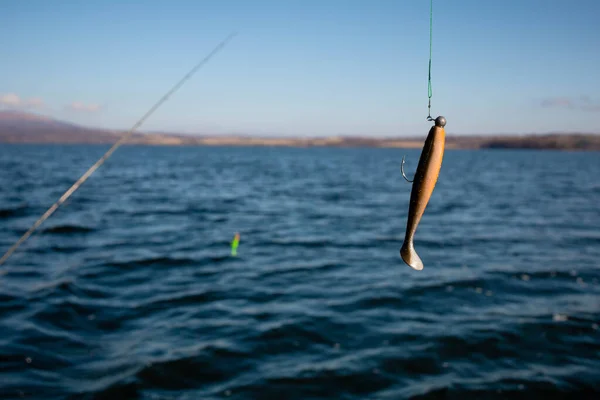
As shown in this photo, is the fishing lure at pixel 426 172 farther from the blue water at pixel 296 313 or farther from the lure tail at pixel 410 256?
the blue water at pixel 296 313

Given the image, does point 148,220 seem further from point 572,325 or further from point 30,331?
point 572,325

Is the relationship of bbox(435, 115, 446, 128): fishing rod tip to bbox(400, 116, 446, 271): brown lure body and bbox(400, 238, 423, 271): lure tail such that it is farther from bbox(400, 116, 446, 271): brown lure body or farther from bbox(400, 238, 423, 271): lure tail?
bbox(400, 238, 423, 271): lure tail

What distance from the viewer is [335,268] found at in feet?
45.2

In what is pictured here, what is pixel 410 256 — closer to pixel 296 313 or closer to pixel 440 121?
pixel 440 121

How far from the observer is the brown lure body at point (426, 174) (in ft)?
7.27

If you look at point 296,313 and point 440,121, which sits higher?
point 440,121

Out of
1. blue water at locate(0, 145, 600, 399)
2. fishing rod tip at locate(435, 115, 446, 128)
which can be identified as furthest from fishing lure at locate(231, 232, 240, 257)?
fishing rod tip at locate(435, 115, 446, 128)

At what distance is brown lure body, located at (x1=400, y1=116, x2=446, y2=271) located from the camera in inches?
87.3

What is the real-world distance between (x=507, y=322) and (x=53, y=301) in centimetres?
975

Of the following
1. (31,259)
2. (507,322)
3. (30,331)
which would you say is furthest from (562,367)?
(31,259)

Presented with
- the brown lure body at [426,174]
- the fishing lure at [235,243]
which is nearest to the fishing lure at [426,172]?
the brown lure body at [426,174]

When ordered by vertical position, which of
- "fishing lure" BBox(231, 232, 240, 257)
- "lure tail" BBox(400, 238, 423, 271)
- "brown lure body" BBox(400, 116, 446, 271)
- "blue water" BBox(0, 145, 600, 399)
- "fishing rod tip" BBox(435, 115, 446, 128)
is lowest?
"blue water" BBox(0, 145, 600, 399)

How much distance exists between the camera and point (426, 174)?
2.33 meters

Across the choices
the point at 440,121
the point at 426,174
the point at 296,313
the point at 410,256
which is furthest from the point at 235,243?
the point at 440,121
